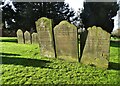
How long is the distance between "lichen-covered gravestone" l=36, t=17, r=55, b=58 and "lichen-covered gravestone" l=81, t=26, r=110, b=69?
1231 millimetres

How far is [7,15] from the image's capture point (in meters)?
27.4

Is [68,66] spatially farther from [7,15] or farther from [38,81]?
[7,15]

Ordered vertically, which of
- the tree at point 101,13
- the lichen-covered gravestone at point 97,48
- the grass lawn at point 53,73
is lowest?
the grass lawn at point 53,73

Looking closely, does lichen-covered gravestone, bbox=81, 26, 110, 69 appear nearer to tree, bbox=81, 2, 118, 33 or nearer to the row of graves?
the row of graves

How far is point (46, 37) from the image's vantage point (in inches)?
300

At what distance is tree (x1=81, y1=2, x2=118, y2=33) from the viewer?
22.2 m

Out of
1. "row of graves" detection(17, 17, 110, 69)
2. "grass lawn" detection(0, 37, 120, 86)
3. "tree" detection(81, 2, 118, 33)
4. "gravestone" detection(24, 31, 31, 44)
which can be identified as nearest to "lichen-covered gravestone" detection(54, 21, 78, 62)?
"row of graves" detection(17, 17, 110, 69)

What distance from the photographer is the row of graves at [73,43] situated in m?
6.43

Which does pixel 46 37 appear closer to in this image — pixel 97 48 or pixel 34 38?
pixel 97 48

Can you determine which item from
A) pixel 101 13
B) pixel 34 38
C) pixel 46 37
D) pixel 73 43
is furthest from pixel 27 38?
pixel 101 13

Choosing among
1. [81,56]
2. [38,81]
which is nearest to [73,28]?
[81,56]

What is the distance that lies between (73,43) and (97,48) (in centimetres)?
80

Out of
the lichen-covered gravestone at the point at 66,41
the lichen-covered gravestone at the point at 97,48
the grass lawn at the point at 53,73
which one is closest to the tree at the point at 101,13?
the lichen-covered gravestone at the point at 66,41

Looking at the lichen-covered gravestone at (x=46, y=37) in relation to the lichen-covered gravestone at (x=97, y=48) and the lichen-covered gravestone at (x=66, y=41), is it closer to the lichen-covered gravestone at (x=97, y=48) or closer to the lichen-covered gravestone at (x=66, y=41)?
the lichen-covered gravestone at (x=66, y=41)
